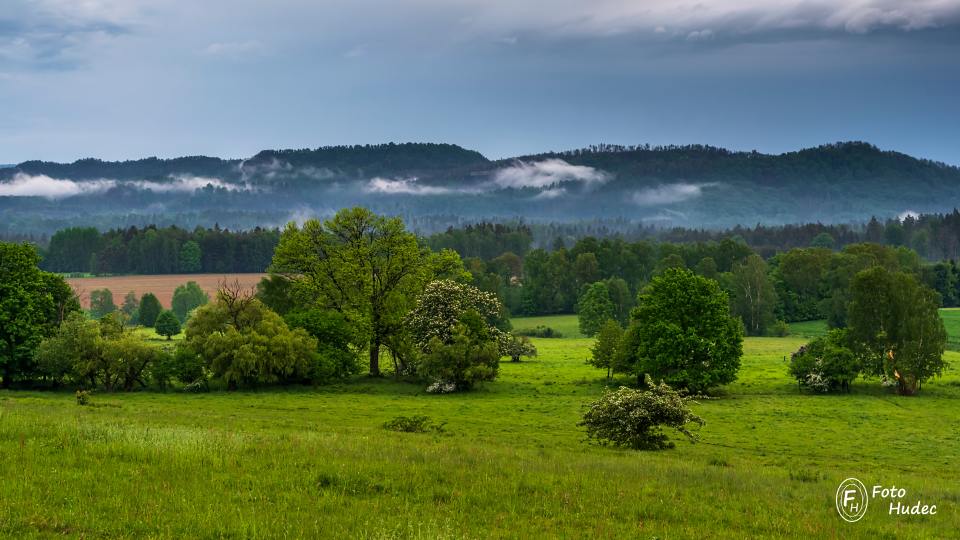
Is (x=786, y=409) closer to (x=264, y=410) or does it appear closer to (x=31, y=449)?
(x=264, y=410)

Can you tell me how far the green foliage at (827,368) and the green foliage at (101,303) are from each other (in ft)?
488

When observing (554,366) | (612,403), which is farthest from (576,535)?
(554,366)

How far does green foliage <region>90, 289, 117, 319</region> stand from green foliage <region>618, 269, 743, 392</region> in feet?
455

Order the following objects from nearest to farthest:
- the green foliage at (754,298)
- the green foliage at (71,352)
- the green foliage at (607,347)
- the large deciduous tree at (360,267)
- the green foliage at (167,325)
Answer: the green foliage at (71,352) → the large deciduous tree at (360,267) → the green foliage at (607,347) → the green foliage at (167,325) → the green foliage at (754,298)

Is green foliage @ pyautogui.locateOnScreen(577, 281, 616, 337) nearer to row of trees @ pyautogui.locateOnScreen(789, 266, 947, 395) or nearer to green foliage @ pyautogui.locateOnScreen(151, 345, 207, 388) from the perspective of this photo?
row of trees @ pyautogui.locateOnScreen(789, 266, 947, 395)

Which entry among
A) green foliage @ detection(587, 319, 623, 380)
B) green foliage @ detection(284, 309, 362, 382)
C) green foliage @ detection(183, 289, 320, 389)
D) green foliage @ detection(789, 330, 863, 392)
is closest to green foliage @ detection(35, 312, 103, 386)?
green foliage @ detection(183, 289, 320, 389)

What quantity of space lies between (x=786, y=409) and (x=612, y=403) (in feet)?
86.2

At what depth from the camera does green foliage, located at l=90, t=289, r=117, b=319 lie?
16500 centimetres

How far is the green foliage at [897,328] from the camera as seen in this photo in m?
64.5

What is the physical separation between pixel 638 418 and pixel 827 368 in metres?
37.8

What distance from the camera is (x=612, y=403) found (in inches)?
1396

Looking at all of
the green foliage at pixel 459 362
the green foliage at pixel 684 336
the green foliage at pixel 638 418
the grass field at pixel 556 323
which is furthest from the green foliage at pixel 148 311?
the green foliage at pixel 638 418

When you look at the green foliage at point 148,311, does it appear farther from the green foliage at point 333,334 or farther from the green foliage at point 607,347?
the green foliage at point 607,347

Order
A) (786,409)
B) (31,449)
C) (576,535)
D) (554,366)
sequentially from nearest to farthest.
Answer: (576,535) → (31,449) → (786,409) → (554,366)
